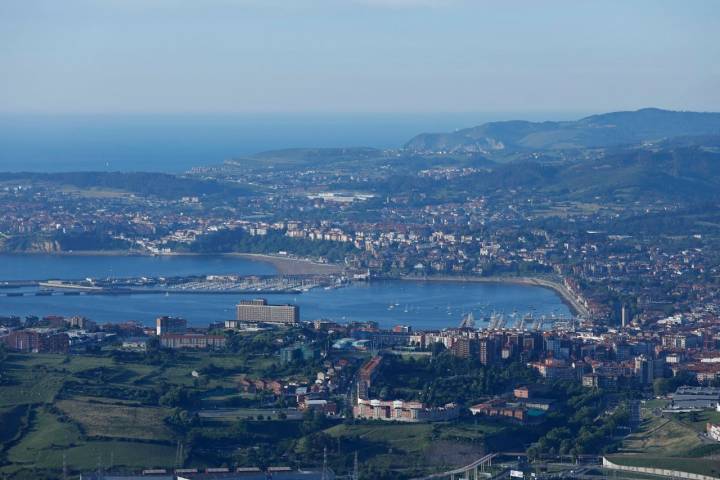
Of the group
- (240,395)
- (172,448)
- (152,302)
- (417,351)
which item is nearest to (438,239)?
(152,302)

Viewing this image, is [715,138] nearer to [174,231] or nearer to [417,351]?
[174,231]

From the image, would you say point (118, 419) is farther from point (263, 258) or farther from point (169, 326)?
point (263, 258)

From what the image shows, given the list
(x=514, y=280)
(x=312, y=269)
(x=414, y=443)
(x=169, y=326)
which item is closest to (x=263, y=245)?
(x=312, y=269)

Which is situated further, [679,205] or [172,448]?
[679,205]

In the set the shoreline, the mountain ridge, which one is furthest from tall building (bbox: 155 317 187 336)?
the mountain ridge

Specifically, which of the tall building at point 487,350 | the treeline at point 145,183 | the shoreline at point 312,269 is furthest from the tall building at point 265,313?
the treeline at point 145,183

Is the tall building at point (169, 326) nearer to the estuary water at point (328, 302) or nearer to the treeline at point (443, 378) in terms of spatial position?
the estuary water at point (328, 302)

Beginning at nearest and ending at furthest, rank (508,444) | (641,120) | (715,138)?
(508,444)
(715,138)
(641,120)
